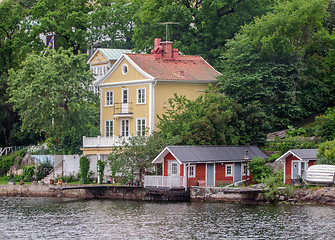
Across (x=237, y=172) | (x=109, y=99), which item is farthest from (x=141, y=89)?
(x=237, y=172)

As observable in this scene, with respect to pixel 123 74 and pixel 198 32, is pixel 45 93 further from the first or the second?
pixel 198 32

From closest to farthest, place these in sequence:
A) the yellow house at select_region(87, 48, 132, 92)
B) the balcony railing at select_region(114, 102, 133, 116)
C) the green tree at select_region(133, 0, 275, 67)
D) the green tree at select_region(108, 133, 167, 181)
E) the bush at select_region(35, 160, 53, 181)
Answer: the green tree at select_region(108, 133, 167, 181) < the balcony railing at select_region(114, 102, 133, 116) < the bush at select_region(35, 160, 53, 181) < the green tree at select_region(133, 0, 275, 67) < the yellow house at select_region(87, 48, 132, 92)

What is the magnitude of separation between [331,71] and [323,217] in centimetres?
2530

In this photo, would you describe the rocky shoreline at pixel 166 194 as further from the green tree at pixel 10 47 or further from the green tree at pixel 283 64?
the green tree at pixel 10 47

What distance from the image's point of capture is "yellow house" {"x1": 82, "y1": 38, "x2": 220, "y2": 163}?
57000 millimetres

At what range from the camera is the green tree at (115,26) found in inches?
3403

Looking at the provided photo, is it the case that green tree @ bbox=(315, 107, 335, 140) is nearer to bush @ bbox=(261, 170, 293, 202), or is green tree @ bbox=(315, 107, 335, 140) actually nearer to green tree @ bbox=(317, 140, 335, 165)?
green tree @ bbox=(317, 140, 335, 165)

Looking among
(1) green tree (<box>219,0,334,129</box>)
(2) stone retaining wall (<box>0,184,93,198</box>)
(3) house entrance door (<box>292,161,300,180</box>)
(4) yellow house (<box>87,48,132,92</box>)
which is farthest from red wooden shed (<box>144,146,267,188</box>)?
(4) yellow house (<box>87,48,132,92</box>)

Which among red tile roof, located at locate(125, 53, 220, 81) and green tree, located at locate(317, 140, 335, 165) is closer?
green tree, located at locate(317, 140, 335, 165)

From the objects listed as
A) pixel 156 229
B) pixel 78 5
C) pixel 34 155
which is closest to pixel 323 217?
pixel 156 229

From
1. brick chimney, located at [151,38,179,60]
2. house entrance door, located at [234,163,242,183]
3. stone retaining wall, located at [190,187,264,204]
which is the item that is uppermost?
brick chimney, located at [151,38,179,60]

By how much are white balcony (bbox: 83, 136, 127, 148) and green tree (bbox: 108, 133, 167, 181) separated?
2696 mm

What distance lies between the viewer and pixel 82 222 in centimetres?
4062

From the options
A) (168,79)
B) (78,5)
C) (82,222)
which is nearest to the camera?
(82,222)
